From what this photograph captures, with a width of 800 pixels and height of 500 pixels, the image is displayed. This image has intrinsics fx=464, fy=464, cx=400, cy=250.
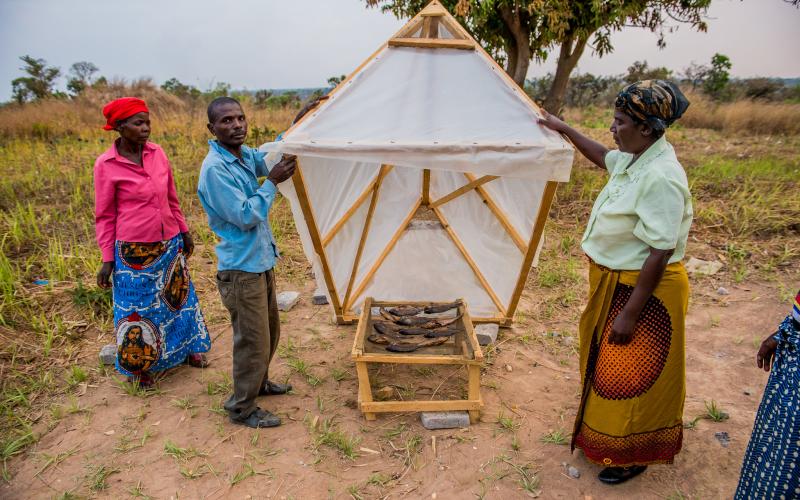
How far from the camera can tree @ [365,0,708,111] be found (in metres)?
5.22

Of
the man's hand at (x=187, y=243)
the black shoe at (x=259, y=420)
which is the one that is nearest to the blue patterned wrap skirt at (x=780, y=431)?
the black shoe at (x=259, y=420)

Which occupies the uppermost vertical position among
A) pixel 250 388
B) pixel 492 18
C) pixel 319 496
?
pixel 492 18

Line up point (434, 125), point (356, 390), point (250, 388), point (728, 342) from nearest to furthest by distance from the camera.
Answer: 1. point (434, 125)
2. point (250, 388)
3. point (356, 390)
4. point (728, 342)

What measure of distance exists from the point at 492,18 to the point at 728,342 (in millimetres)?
4881

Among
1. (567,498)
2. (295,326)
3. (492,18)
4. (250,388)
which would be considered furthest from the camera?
(492,18)

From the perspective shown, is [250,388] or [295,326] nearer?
[250,388]

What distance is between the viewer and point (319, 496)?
228 centimetres

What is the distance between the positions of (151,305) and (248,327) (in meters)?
0.88

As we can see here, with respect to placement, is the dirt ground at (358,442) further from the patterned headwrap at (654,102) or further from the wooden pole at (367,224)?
the patterned headwrap at (654,102)

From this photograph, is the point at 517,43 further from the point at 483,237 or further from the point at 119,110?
the point at 119,110

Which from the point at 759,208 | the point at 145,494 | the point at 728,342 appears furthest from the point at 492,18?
the point at 145,494

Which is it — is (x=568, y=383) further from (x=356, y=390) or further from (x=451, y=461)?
(x=356, y=390)

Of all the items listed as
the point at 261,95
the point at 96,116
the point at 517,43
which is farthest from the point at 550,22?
the point at 261,95

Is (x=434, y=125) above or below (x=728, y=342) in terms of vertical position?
above
